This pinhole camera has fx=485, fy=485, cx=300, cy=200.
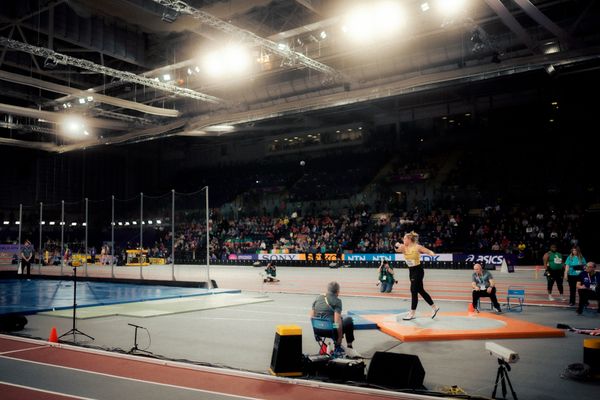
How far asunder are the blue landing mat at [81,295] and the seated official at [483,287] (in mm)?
8478

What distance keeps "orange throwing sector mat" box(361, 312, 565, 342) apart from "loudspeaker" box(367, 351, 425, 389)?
8.76ft

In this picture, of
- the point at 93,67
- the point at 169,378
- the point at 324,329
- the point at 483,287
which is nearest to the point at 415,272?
the point at 483,287

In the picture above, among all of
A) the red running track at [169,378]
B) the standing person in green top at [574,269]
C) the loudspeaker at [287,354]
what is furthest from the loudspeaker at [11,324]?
the standing person in green top at [574,269]

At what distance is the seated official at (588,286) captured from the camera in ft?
35.6

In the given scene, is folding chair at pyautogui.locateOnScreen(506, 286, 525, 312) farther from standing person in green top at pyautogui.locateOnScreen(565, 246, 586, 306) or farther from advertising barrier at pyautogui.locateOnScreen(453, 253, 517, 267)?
advertising barrier at pyautogui.locateOnScreen(453, 253, 517, 267)

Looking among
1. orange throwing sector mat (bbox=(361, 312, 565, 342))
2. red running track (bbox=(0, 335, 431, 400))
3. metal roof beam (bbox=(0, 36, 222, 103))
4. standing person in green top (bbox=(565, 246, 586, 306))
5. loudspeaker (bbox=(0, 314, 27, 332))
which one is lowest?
red running track (bbox=(0, 335, 431, 400))

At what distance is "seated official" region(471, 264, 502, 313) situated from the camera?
11.1m

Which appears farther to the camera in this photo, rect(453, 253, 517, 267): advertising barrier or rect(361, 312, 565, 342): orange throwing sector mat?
rect(453, 253, 517, 267): advertising barrier

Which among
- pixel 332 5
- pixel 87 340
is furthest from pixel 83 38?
pixel 87 340

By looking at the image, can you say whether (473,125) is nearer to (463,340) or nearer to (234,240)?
(234,240)

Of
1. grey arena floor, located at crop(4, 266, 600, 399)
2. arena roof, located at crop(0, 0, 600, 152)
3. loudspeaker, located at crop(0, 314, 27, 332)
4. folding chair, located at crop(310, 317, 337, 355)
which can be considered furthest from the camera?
arena roof, located at crop(0, 0, 600, 152)

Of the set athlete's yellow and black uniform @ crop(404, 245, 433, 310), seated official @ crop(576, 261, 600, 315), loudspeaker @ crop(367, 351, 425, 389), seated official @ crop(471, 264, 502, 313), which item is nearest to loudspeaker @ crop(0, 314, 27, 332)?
loudspeaker @ crop(367, 351, 425, 389)

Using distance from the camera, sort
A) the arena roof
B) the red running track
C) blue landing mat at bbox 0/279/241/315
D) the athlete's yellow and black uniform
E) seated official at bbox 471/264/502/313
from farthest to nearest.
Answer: the arena roof < blue landing mat at bbox 0/279/241/315 < seated official at bbox 471/264/502/313 < the athlete's yellow and black uniform < the red running track

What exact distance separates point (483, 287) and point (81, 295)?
41.1 feet
